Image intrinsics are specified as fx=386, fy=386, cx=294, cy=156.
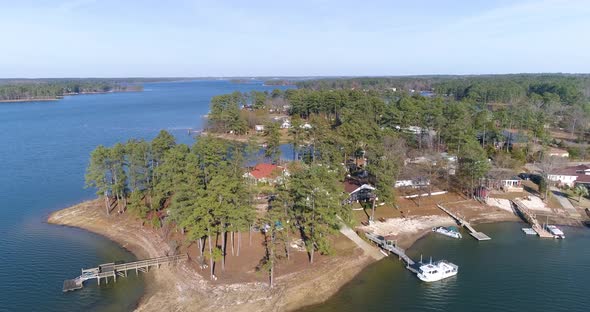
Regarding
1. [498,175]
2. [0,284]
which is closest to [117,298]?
[0,284]

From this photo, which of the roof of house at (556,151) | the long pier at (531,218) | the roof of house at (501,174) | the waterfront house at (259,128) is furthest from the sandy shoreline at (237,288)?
the waterfront house at (259,128)

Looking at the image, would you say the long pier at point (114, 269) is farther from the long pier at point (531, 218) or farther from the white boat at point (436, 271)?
the long pier at point (531, 218)

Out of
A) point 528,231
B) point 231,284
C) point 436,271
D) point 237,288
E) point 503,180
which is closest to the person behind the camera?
point 237,288

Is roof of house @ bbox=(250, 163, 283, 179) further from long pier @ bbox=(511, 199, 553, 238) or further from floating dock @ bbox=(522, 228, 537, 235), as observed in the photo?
long pier @ bbox=(511, 199, 553, 238)

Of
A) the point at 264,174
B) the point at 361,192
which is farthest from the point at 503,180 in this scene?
the point at 264,174

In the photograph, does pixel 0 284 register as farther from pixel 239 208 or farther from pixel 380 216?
pixel 380 216

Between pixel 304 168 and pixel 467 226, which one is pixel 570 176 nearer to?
pixel 467 226

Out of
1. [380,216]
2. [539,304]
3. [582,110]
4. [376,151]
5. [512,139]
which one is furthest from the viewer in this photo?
[582,110]
